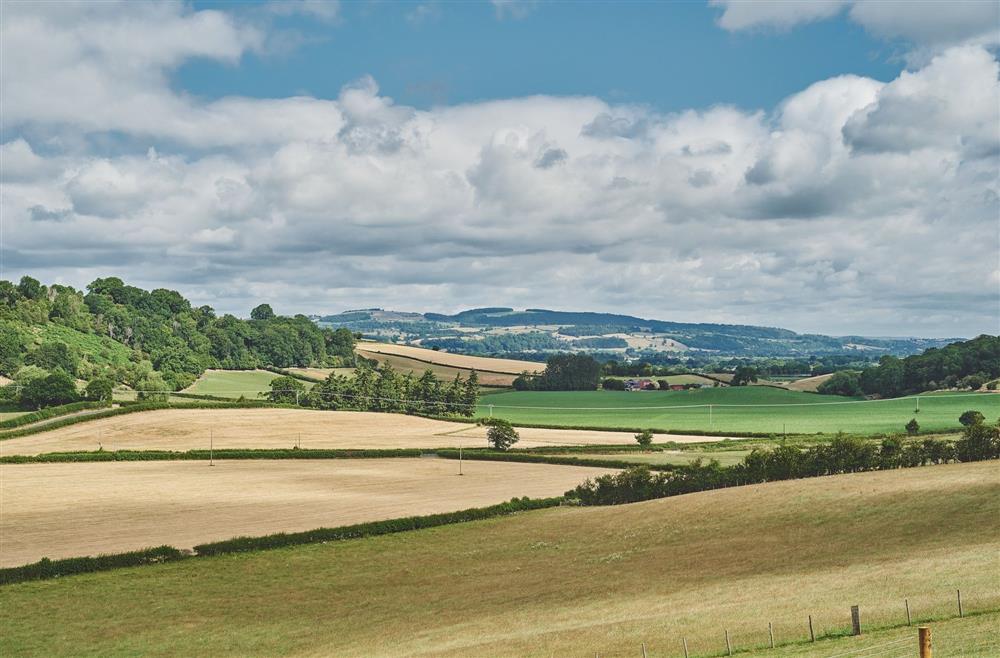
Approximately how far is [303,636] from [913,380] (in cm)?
15254

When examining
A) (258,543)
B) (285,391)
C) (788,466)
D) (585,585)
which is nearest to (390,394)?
(285,391)

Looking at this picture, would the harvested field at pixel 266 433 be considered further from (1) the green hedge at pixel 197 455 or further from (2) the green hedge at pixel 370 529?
(2) the green hedge at pixel 370 529

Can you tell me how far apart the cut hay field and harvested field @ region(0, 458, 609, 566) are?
22.3ft

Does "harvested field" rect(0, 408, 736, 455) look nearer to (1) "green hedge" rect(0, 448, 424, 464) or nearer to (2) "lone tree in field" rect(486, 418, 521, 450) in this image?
(2) "lone tree in field" rect(486, 418, 521, 450)

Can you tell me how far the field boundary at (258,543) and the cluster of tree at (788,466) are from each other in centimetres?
550

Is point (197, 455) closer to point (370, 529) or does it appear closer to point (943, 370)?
point (370, 529)

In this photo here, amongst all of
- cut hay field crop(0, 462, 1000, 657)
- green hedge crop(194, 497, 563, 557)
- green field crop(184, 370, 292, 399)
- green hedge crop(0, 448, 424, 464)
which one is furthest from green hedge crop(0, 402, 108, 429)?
cut hay field crop(0, 462, 1000, 657)

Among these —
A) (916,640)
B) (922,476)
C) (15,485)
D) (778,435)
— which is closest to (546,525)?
(922,476)

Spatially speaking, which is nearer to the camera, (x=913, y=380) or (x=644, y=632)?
(x=644, y=632)

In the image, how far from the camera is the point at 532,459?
103125mm

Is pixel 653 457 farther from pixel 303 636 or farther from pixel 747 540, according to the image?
pixel 303 636

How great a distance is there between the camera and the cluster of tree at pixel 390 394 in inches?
6078

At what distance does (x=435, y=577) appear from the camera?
52500 mm

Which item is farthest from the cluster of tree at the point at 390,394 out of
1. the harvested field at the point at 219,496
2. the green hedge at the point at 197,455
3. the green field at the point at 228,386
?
the harvested field at the point at 219,496
